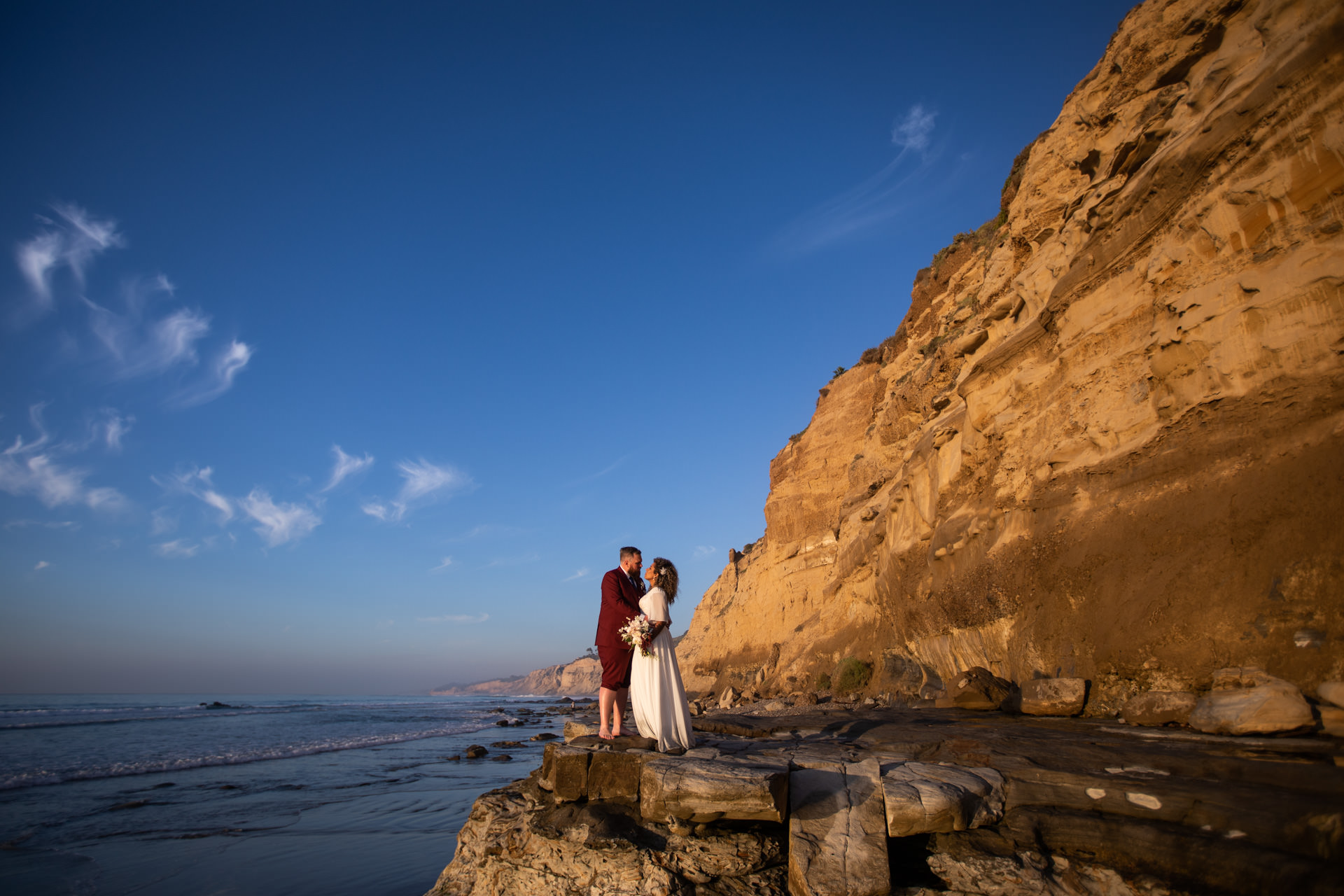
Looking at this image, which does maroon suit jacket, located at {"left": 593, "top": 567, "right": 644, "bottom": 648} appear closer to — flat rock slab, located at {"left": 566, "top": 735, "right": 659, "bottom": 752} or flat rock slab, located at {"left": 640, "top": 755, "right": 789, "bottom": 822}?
flat rock slab, located at {"left": 566, "top": 735, "right": 659, "bottom": 752}

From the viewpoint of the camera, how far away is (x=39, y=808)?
12.1 metres

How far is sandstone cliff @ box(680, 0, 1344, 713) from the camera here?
22.3 ft

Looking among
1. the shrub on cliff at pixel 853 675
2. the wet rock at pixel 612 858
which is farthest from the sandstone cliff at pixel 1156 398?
the wet rock at pixel 612 858

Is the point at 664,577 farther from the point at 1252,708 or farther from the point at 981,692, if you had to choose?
the point at 981,692

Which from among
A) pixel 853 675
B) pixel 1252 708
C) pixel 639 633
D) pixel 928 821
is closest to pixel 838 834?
pixel 928 821

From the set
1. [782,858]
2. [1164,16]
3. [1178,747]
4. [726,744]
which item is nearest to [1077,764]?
[1178,747]

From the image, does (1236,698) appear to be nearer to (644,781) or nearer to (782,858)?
(782,858)

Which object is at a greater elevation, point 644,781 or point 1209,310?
point 1209,310

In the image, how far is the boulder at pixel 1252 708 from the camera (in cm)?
520

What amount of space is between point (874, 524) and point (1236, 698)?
13991mm

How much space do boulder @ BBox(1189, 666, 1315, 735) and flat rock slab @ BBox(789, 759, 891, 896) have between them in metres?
3.34

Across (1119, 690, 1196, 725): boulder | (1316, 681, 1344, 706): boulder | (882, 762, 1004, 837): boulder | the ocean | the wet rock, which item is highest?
(1316, 681, 1344, 706): boulder

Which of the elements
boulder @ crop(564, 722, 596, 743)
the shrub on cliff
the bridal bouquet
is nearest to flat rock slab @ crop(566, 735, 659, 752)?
boulder @ crop(564, 722, 596, 743)

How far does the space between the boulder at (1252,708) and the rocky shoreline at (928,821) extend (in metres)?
0.21
